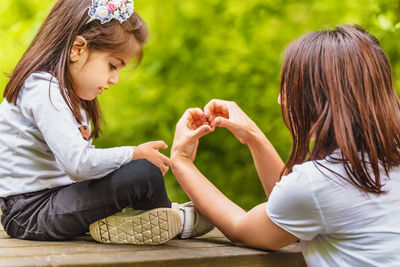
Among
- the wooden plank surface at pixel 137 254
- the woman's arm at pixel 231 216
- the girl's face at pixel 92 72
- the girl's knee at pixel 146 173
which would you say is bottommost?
the wooden plank surface at pixel 137 254

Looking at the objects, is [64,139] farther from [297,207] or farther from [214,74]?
[214,74]

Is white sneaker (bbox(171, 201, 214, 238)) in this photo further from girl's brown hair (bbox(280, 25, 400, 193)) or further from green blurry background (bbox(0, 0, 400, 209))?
green blurry background (bbox(0, 0, 400, 209))

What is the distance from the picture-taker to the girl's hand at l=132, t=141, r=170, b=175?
1740 mm

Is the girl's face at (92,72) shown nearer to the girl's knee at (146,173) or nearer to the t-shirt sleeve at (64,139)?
the t-shirt sleeve at (64,139)

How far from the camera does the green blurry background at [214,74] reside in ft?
11.7

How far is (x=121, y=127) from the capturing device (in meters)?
3.78

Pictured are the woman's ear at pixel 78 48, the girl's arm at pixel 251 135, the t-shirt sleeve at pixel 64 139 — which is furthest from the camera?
the girl's arm at pixel 251 135

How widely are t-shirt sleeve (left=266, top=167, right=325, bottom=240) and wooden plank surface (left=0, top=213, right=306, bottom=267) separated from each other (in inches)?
7.7

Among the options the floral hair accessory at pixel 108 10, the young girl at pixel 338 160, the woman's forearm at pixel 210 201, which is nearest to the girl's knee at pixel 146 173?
the woman's forearm at pixel 210 201

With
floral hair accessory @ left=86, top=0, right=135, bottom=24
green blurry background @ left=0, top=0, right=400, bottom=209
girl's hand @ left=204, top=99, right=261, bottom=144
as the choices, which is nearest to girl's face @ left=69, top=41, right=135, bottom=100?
floral hair accessory @ left=86, top=0, right=135, bottom=24

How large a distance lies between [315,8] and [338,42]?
92.5 inches

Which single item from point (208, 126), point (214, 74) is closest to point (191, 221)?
point (208, 126)

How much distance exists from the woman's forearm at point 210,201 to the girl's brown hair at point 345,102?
30 centimetres

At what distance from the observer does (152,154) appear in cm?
176
